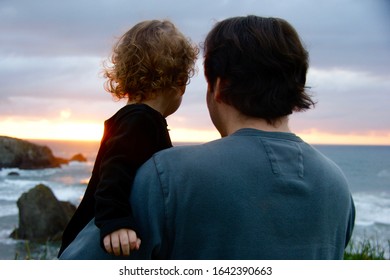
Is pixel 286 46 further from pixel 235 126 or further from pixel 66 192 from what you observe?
pixel 66 192

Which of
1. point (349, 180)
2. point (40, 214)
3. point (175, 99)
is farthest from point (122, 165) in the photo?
point (349, 180)

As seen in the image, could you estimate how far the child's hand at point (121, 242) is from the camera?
A: 4.20ft

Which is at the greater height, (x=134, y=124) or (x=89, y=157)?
(x=134, y=124)

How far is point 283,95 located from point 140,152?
0.49 metres

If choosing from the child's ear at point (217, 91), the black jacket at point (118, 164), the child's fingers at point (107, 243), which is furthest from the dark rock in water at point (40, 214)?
the child's ear at point (217, 91)

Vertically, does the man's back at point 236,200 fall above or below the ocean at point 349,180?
above

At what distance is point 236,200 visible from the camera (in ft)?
4.01

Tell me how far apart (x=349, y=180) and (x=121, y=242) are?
24.9 metres

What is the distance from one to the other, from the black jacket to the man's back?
107 mm

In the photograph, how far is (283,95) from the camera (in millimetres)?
1326

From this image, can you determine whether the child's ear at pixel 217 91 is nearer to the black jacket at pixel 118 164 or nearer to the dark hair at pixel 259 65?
the dark hair at pixel 259 65

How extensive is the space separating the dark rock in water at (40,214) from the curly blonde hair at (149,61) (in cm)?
1044

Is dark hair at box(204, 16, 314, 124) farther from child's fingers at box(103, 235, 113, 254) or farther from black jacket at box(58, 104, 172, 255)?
child's fingers at box(103, 235, 113, 254)
